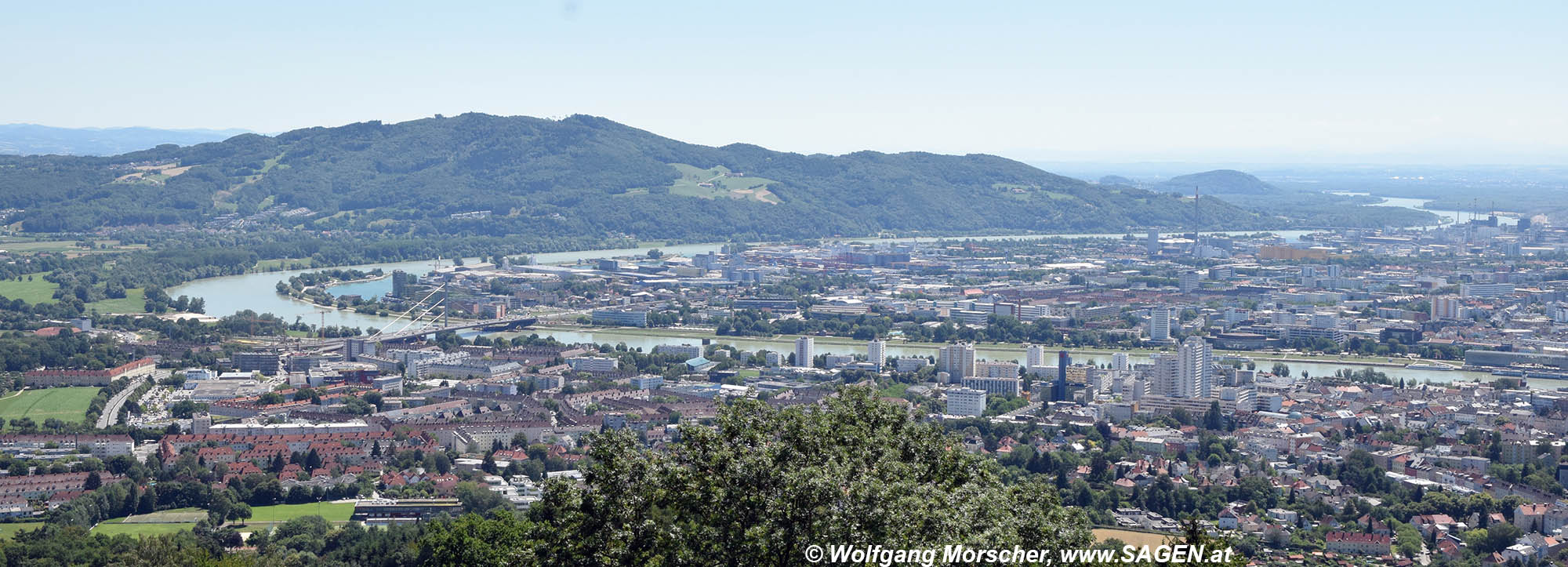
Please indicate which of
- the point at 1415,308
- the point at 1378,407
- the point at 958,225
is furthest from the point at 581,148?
the point at 1378,407

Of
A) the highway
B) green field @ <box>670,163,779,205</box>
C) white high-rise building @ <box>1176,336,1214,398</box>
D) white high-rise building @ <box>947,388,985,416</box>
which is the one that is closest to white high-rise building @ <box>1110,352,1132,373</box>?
white high-rise building @ <box>1176,336,1214,398</box>

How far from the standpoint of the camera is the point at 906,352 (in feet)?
94.5

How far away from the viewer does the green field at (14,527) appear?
14000mm

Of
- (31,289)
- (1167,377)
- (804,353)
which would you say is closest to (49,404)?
(804,353)

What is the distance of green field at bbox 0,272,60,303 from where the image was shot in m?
34.8

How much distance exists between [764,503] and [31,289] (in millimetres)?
34420

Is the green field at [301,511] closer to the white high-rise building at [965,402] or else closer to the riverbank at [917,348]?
the white high-rise building at [965,402]

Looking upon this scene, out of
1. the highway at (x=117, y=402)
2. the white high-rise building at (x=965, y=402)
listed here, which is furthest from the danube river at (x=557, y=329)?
the highway at (x=117, y=402)

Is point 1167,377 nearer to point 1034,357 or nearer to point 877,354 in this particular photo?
point 1034,357

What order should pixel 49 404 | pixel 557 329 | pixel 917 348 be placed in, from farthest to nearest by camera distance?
pixel 557 329
pixel 917 348
pixel 49 404

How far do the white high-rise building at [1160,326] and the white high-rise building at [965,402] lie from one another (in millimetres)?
9502

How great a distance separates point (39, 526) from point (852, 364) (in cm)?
1388

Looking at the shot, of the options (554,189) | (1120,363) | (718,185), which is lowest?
(1120,363)

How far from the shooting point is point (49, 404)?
21.5 metres
